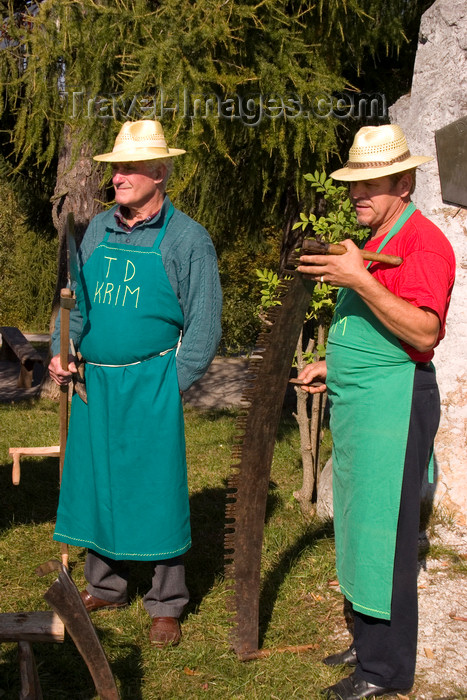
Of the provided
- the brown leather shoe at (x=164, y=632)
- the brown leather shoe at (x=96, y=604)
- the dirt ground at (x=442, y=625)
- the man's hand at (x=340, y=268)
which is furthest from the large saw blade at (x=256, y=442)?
the brown leather shoe at (x=96, y=604)

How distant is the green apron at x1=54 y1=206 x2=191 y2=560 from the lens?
3277mm

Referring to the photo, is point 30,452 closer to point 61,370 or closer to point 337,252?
point 61,370

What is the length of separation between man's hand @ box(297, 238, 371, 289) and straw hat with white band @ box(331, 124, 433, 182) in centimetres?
27

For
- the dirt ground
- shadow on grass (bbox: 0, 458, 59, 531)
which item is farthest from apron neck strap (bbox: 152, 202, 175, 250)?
shadow on grass (bbox: 0, 458, 59, 531)

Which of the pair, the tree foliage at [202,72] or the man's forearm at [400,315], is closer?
the man's forearm at [400,315]

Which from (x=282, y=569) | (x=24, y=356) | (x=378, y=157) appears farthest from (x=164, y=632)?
(x=24, y=356)

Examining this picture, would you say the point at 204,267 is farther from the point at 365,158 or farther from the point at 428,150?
the point at 428,150

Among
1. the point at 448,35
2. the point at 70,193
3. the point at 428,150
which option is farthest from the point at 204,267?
the point at 70,193

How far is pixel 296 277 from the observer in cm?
273

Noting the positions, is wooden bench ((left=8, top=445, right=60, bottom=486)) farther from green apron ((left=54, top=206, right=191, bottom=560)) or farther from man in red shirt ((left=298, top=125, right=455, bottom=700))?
man in red shirt ((left=298, top=125, right=455, bottom=700))

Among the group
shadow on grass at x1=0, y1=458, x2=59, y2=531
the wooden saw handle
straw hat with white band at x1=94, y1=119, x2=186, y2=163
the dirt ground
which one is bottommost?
shadow on grass at x1=0, y1=458, x2=59, y2=531

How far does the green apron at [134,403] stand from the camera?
3.28 meters

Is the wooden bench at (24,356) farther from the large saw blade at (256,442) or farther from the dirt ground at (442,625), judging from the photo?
the large saw blade at (256,442)

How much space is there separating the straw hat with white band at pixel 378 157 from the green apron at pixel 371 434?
175 mm
